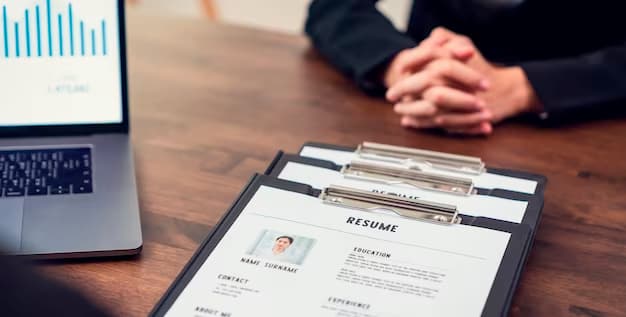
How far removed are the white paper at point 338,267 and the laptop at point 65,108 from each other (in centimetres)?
17

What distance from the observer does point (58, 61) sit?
101 cm

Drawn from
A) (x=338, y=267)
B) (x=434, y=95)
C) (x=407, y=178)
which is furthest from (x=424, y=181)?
(x=434, y=95)

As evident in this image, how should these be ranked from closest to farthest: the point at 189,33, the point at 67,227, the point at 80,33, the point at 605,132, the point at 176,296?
the point at 176,296, the point at 67,227, the point at 80,33, the point at 605,132, the point at 189,33

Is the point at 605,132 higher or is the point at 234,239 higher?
the point at 605,132

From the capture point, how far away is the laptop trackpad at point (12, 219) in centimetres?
83

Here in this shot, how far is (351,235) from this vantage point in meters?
0.81

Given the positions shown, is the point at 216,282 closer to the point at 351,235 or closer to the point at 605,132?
the point at 351,235

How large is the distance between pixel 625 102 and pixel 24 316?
1122 mm

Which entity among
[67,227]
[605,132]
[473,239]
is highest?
[605,132]

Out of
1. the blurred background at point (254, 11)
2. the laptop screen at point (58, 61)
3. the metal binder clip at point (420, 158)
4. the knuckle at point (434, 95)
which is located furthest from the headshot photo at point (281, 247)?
the blurred background at point (254, 11)

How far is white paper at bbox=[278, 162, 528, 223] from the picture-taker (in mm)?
858

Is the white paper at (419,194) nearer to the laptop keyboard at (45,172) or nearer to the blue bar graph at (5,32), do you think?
the laptop keyboard at (45,172)

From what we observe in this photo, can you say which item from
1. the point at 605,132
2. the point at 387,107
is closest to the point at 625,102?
the point at 605,132

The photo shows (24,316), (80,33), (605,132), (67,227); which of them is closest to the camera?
(24,316)
